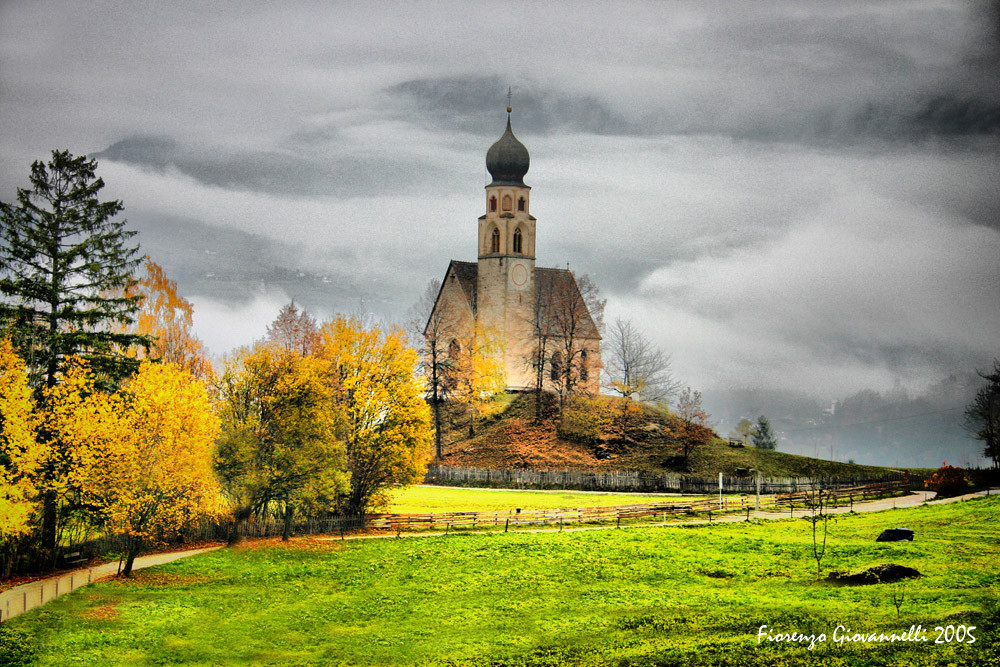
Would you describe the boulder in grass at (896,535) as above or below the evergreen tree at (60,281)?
below

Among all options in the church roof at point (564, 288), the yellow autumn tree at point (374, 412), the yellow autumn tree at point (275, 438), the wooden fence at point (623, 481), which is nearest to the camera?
the yellow autumn tree at point (275, 438)

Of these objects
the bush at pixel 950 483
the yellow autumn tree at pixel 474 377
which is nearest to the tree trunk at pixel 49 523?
the yellow autumn tree at pixel 474 377

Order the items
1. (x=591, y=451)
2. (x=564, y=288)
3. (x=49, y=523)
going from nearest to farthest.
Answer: (x=49, y=523) < (x=591, y=451) < (x=564, y=288)

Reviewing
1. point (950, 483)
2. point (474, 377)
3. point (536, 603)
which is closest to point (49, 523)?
point (536, 603)

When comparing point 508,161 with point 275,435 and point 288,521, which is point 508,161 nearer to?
point 275,435

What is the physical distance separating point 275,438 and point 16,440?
12.3 m

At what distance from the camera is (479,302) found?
90.4 m

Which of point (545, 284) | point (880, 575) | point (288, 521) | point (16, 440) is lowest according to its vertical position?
point (880, 575)

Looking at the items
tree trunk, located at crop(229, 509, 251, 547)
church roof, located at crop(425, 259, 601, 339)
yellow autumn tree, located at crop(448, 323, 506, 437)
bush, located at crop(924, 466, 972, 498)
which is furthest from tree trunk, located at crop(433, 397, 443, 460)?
bush, located at crop(924, 466, 972, 498)

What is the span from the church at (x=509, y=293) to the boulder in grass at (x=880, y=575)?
56791 millimetres

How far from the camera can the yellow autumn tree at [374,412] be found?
4756 centimetres

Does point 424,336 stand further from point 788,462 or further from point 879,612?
point 879,612

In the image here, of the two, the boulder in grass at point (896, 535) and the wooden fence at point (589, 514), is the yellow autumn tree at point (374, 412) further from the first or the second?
the boulder in grass at point (896, 535)

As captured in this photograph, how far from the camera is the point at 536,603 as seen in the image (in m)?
30.7
